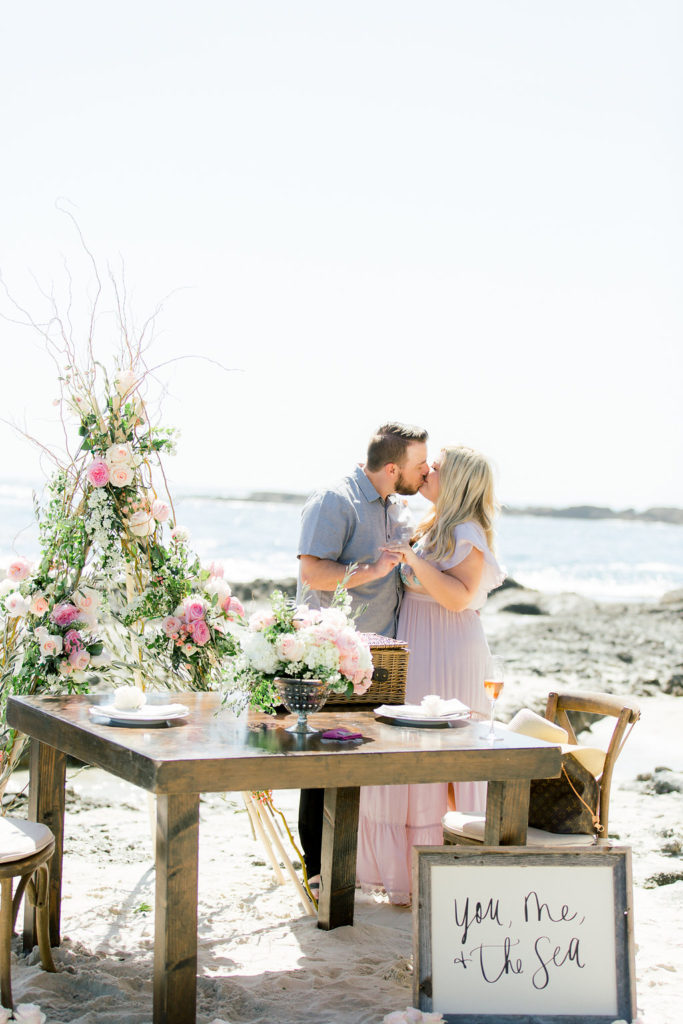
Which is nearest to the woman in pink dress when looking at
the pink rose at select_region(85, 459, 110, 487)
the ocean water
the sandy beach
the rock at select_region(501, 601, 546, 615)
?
the sandy beach

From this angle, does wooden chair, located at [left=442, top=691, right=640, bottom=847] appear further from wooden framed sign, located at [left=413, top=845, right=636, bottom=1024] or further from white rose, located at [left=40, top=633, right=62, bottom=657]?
white rose, located at [left=40, top=633, right=62, bottom=657]

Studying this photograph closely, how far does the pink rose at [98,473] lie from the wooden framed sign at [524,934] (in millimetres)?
2042

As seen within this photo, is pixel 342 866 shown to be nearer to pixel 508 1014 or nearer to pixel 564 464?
pixel 508 1014

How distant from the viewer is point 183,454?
4.66m

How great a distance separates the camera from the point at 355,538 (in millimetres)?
4926

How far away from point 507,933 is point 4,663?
A: 246 centimetres

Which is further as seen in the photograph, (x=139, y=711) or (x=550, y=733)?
(x=550, y=733)

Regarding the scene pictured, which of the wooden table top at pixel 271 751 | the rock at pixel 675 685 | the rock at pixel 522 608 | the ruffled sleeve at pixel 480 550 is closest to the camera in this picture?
the wooden table top at pixel 271 751

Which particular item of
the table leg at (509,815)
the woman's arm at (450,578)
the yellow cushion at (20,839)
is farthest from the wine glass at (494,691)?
the yellow cushion at (20,839)

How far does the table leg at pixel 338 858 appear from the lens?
4.38 meters

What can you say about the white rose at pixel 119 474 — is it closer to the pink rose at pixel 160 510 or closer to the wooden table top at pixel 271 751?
the pink rose at pixel 160 510

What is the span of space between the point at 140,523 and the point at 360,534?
1.02 m

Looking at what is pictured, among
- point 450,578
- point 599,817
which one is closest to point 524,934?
Result: point 599,817

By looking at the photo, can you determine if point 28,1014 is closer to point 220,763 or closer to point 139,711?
point 139,711
